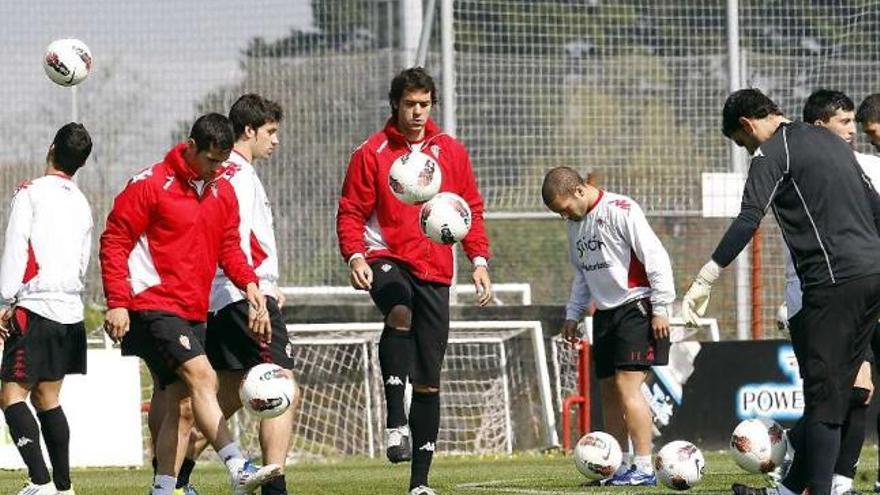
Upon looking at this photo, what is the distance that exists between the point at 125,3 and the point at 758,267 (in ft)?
21.2

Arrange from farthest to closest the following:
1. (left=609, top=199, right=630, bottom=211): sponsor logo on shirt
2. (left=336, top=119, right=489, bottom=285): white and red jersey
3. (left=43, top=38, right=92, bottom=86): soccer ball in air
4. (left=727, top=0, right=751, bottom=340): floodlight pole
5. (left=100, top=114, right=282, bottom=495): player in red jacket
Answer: (left=727, top=0, right=751, bottom=340): floodlight pole
(left=43, top=38, right=92, bottom=86): soccer ball in air
(left=609, top=199, right=630, bottom=211): sponsor logo on shirt
(left=336, top=119, right=489, bottom=285): white and red jersey
(left=100, top=114, right=282, bottom=495): player in red jacket

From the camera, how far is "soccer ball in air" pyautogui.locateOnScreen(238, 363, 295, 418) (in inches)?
373

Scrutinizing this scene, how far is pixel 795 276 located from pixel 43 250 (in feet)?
13.5

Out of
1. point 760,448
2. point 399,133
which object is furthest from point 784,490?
point 399,133

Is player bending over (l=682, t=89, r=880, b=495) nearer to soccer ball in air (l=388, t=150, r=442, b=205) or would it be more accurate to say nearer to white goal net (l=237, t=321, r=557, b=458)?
soccer ball in air (l=388, t=150, r=442, b=205)

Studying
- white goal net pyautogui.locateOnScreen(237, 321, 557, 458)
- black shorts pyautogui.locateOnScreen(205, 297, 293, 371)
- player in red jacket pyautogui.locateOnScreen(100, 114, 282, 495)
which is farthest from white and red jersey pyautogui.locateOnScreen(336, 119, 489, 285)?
white goal net pyautogui.locateOnScreen(237, 321, 557, 458)

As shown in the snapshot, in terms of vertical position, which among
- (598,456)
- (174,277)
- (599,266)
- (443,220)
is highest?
(443,220)

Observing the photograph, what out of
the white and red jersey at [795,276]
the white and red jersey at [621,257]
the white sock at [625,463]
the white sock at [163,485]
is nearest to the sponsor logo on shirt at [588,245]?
the white and red jersey at [621,257]

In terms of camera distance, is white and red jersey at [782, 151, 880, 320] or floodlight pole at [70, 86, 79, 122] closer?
white and red jersey at [782, 151, 880, 320]

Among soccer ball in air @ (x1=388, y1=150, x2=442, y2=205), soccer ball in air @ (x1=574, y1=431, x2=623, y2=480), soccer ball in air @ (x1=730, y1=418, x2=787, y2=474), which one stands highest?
soccer ball in air @ (x1=388, y1=150, x2=442, y2=205)

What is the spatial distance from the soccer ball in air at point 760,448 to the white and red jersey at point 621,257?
2.14 meters

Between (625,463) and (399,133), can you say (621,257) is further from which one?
(399,133)

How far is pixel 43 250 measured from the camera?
10.6 meters

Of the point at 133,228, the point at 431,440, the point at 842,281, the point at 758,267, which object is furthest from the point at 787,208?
the point at 758,267
